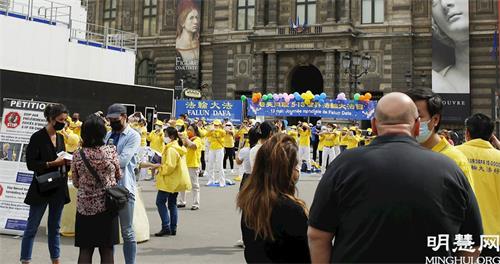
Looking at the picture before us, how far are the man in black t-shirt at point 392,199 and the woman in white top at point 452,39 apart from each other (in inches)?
1247

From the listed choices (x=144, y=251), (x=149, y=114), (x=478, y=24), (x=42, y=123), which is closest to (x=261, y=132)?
(x=144, y=251)

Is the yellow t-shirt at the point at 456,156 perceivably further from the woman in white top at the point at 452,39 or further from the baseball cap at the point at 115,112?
the woman in white top at the point at 452,39

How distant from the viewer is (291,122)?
35.9 metres

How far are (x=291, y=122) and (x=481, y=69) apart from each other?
1301 centimetres

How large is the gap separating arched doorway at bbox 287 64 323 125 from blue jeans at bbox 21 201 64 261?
29.9 m


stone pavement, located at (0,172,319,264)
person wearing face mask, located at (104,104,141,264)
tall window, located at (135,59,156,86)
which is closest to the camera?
person wearing face mask, located at (104,104,141,264)

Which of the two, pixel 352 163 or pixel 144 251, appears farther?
pixel 144 251

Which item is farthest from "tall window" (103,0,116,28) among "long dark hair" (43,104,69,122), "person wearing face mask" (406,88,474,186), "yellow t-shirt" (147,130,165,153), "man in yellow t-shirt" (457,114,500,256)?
"person wearing face mask" (406,88,474,186)

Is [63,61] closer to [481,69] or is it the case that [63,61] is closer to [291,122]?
[291,122]

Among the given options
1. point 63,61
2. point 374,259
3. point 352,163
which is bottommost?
point 374,259

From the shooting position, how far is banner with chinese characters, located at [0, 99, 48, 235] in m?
8.41

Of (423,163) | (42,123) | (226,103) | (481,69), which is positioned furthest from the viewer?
(481,69)

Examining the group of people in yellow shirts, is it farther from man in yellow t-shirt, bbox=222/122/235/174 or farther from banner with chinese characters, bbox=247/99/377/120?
banner with chinese characters, bbox=247/99/377/120

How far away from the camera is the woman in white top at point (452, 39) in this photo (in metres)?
32.2
